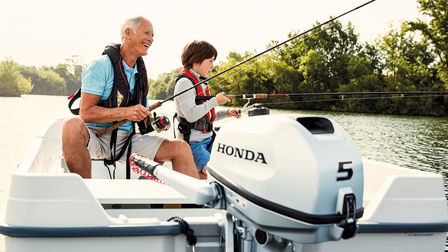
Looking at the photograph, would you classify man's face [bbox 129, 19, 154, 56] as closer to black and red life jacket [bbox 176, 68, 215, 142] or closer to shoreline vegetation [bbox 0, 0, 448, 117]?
black and red life jacket [bbox 176, 68, 215, 142]

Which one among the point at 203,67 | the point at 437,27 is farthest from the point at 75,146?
the point at 437,27

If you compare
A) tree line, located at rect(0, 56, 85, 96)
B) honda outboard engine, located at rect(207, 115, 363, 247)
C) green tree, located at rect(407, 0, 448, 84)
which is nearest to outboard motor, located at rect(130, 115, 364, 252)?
honda outboard engine, located at rect(207, 115, 363, 247)

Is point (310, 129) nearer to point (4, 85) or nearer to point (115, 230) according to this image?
point (115, 230)

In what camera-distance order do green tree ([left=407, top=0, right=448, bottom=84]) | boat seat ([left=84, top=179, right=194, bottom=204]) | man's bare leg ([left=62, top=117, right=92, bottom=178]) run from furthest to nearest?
1. green tree ([left=407, top=0, right=448, bottom=84])
2. man's bare leg ([left=62, top=117, right=92, bottom=178])
3. boat seat ([left=84, top=179, right=194, bottom=204])

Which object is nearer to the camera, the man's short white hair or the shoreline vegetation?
the man's short white hair

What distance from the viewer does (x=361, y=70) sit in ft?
110

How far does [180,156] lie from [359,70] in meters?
33.6

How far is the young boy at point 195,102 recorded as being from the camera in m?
2.53

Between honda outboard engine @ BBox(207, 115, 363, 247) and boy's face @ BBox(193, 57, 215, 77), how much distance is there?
1377mm

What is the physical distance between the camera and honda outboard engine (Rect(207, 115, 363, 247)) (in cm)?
118

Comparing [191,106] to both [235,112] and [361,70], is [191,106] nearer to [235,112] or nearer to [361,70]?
[235,112]

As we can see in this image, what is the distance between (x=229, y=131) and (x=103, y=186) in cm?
71

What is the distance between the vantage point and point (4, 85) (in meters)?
55.2

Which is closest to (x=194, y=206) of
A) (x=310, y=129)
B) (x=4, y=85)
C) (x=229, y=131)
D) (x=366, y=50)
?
(x=229, y=131)
